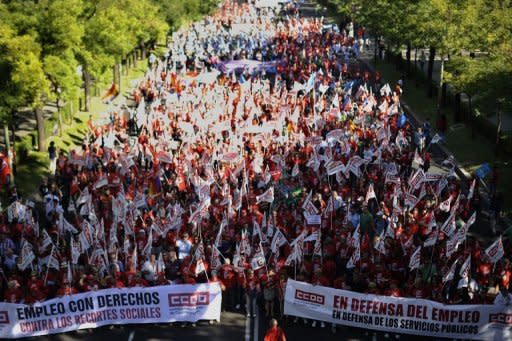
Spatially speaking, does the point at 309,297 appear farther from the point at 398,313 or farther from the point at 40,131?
the point at 40,131

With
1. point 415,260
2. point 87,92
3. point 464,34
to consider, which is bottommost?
point 87,92

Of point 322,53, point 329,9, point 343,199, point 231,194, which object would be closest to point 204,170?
point 231,194

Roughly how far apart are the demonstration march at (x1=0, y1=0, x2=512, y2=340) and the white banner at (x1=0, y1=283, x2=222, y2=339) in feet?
0.11

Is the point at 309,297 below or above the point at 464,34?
below

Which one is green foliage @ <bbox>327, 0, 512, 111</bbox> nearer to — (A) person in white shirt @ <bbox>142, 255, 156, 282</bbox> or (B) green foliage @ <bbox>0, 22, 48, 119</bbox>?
(A) person in white shirt @ <bbox>142, 255, 156, 282</bbox>

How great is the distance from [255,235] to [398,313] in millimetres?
5129

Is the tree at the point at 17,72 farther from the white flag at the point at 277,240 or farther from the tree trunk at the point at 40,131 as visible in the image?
the white flag at the point at 277,240

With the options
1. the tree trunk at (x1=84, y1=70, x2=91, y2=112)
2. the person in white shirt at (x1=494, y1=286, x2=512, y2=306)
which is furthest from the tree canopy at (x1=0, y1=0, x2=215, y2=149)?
the person in white shirt at (x1=494, y1=286, x2=512, y2=306)

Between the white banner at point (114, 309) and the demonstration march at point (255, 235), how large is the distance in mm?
34

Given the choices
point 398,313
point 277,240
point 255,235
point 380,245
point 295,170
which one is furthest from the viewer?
point 295,170

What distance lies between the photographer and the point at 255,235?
19.9m

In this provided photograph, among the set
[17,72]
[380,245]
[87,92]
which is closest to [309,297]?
[380,245]

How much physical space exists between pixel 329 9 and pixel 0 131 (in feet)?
231

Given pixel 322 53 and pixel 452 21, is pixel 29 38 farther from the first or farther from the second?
pixel 322 53
